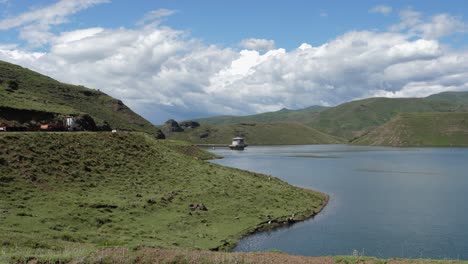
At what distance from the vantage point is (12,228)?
39625mm

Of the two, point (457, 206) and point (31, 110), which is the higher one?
point (31, 110)

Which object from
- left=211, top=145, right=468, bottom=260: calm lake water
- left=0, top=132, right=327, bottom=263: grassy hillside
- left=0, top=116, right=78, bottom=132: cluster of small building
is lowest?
left=211, top=145, right=468, bottom=260: calm lake water

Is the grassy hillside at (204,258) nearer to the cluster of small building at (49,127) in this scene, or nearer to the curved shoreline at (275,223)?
the curved shoreline at (275,223)

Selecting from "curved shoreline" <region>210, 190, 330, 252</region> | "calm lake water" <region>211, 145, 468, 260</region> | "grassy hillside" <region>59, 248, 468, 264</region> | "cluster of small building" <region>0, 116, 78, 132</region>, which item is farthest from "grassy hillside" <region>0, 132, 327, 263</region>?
"cluster of small building" <region>0, 116, 78, 132</region>

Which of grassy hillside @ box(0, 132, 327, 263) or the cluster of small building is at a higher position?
the cluster of small building

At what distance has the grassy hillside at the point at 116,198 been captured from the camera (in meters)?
41.8

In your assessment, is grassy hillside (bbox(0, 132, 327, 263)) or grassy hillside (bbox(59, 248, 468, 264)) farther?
grassy hillside (bbox(0, 132, 327, 263))

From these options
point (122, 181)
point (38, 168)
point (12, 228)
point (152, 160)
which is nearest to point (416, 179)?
point (152, 160)

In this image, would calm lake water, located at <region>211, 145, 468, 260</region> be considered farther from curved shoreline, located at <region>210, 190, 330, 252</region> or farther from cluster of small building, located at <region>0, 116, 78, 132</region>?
cluster of small building, located at <region>0, 116, 78, 132</region>

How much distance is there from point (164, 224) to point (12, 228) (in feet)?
57.9

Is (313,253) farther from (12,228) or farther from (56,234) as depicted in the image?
(12,228)

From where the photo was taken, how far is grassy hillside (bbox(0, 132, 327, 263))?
137 ft

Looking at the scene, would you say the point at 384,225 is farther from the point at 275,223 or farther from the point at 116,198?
the point at 116,198

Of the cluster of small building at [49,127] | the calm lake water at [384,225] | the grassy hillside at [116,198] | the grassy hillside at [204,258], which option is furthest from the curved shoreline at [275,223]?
the cluster of small building at [49,127]
